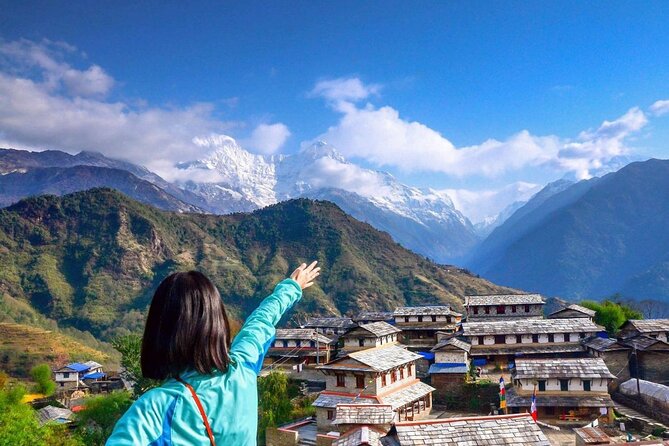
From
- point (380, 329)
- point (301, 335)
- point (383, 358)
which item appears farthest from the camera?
point (301, 335)

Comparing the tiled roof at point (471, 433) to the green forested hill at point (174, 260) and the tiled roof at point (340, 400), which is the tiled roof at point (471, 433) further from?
the green forested hill at point (174, 260)

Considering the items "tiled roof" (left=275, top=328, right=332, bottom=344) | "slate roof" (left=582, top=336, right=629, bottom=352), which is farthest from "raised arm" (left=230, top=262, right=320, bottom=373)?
"tiled roof" (left=275, top=328, right=332, bottom=344)

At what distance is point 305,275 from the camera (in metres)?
4.45

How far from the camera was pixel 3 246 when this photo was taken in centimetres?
13000

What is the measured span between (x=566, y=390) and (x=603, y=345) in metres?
10.8

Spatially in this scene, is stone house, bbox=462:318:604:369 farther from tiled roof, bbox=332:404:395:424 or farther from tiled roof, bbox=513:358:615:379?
tiled roof, bbox=332:404:395:424

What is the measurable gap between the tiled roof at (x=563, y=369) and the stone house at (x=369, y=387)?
767 centimetres

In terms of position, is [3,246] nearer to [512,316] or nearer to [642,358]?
[512,316]

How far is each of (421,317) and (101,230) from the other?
116601 mm

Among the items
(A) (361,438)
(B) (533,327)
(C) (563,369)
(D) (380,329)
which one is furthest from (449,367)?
Result: (A) (361,438)

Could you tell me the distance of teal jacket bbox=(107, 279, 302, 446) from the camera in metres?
2.62

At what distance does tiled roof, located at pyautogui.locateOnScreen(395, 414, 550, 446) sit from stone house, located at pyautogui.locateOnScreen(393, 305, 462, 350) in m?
35.0

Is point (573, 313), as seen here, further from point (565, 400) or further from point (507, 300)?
point (565, 400)

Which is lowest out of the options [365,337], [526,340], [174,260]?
[526,340]
